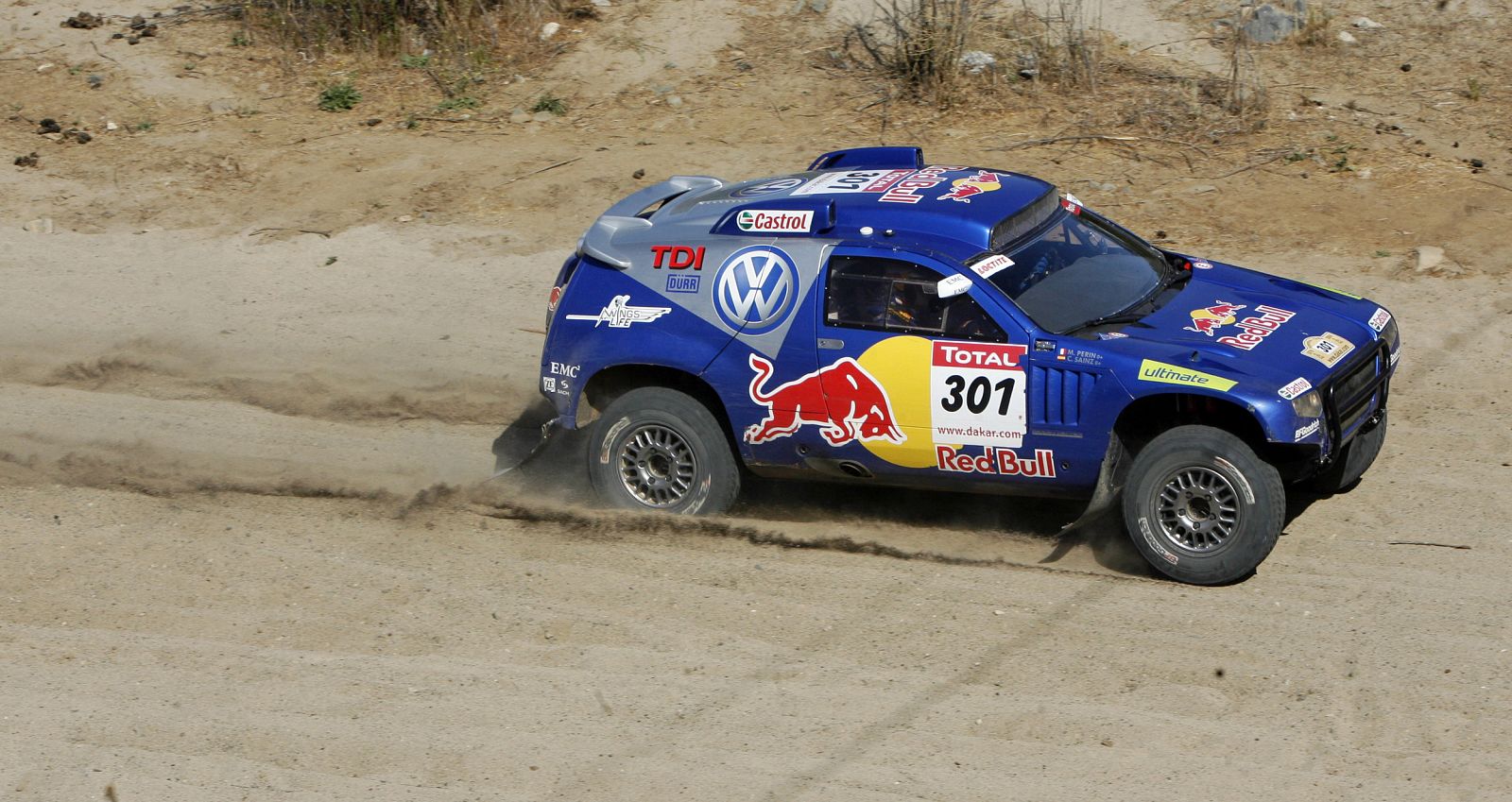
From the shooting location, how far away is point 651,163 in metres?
14.0

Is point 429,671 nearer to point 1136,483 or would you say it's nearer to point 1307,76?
point 1136,483

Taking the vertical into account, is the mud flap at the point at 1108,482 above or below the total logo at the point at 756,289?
below

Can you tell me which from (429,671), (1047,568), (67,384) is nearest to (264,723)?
(429,671)

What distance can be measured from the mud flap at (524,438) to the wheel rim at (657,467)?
79cm

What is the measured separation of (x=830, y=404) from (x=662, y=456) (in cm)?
116

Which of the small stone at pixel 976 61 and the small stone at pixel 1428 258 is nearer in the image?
the small stone at pixel 1428 258

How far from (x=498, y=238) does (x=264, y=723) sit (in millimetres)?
7183

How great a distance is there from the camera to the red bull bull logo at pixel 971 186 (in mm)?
7891

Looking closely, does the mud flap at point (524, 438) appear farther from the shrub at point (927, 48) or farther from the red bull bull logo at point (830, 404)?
the shrub at point (927, 48)

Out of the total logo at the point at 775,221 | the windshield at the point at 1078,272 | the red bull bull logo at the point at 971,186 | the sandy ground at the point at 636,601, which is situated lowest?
the sandy ground at the point at 636,601

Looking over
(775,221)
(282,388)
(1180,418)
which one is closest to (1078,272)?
(1180,418)

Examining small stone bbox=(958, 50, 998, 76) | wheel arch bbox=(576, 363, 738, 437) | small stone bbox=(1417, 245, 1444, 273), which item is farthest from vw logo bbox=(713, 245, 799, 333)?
small stone bbox=(958, 50, 998, 76)

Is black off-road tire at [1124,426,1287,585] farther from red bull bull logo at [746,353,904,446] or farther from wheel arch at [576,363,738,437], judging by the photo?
wheel arch at [576,363,738,437]

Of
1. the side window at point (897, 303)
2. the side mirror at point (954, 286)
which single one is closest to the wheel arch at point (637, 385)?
the side window at point (897, 303)
